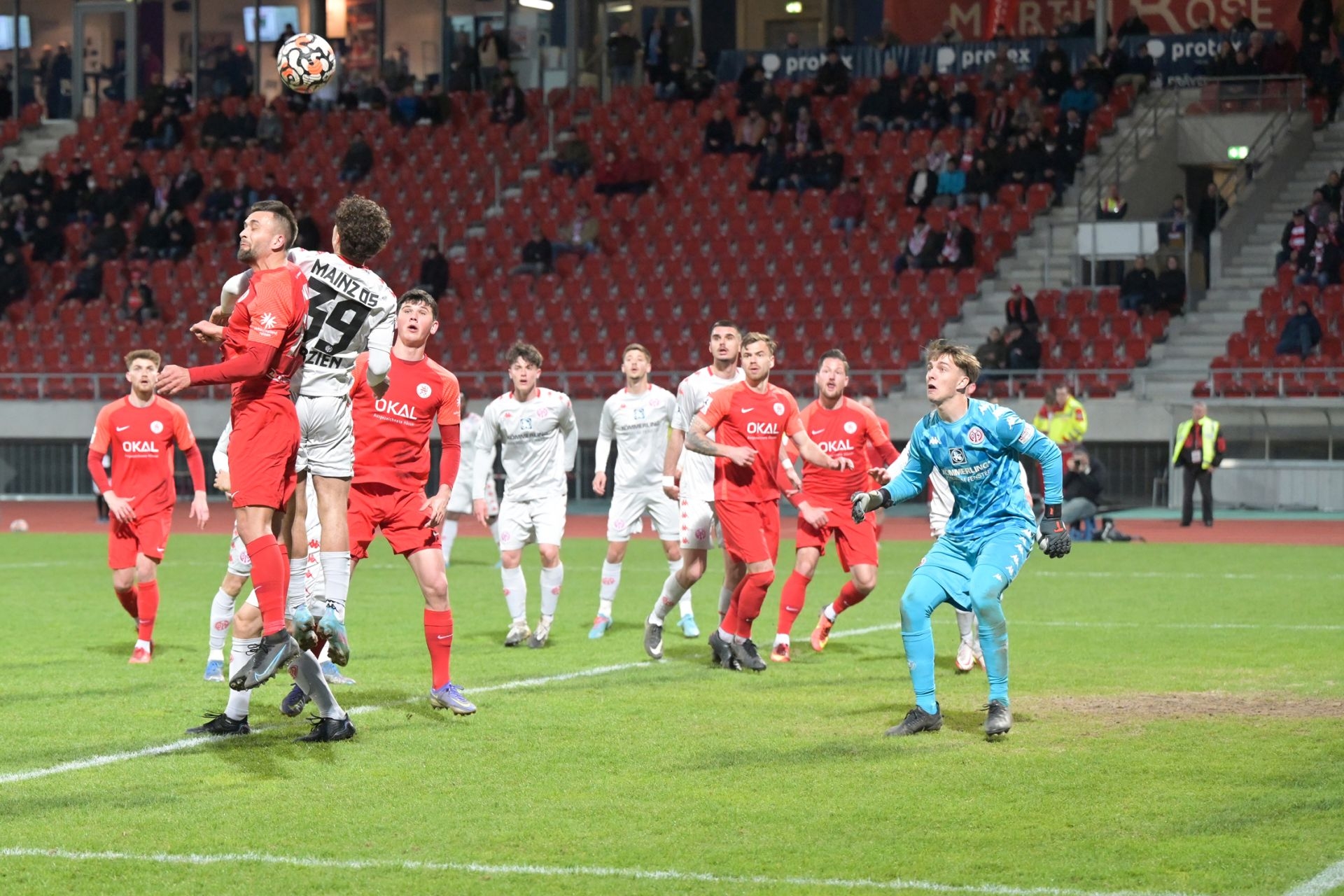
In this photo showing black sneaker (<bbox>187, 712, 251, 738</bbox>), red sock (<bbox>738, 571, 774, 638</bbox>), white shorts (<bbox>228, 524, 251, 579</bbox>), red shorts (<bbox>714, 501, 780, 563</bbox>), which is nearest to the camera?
black sneaker (<bbox>187, 712, 251, 738</bbox>)

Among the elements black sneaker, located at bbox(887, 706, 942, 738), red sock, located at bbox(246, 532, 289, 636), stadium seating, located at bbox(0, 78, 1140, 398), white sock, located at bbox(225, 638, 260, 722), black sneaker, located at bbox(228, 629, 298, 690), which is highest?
stadium seating, located at bbox(0, 78, 1140, 398)

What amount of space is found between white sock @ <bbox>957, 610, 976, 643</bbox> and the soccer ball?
5493mm

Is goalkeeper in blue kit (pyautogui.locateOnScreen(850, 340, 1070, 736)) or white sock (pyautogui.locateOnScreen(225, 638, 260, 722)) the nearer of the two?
white sock (pyautogui.locateOnScreen(225, 638, 260, 722))

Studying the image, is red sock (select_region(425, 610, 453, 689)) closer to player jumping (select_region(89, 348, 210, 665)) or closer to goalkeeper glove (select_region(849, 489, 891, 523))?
goalkeeper glove (select_region(849, 489, 891, 523))

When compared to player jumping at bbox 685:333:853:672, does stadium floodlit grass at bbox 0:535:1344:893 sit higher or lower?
lower

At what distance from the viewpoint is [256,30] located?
42.0m

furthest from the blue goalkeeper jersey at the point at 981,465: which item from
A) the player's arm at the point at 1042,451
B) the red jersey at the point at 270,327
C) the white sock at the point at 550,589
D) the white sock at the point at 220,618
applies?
the white sock at the point at 550,589

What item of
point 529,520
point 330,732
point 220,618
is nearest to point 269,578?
point 330,732

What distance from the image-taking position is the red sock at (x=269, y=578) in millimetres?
7973

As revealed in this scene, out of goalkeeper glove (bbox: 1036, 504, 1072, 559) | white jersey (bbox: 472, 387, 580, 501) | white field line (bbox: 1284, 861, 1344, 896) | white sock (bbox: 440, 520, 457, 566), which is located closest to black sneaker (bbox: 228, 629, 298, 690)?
goalkeeper glove (bbox: 1036, 504, 1072, 559)

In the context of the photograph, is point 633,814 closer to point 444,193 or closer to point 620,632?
point 620,632

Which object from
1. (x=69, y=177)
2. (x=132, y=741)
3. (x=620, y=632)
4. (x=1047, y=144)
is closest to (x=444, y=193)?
(x=69, y=177)

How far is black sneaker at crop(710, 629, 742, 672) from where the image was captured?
11.6 meters

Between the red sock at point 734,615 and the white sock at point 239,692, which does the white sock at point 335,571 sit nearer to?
the white sock at point 239,692
